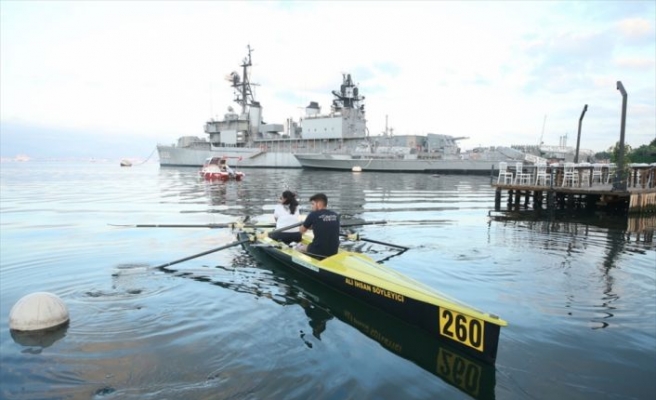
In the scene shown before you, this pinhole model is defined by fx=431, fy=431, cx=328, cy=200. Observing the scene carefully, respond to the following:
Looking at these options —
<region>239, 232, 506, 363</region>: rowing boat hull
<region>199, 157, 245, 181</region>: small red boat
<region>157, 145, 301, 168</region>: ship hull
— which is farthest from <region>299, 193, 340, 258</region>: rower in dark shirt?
<region>157, 145, 301, 168</region>: ship hull

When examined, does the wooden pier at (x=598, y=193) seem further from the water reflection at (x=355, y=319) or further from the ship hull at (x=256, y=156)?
the ship hull at (x=256, y=156)

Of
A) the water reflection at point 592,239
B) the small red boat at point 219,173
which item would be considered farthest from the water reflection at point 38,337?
the small red boat at point 219,173

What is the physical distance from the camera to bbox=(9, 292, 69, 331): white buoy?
21.1 feet

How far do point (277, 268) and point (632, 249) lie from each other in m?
10.4

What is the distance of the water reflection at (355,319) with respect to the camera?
5377 mm

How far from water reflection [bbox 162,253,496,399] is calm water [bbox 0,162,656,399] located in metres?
0.03

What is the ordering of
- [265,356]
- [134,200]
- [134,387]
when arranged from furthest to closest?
1. [134,200]
2. [265,356]
3. [134,387]

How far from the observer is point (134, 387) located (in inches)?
196

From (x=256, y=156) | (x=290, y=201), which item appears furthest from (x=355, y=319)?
(x=256, y=156)

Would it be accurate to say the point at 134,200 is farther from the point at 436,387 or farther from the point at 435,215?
the point at 436,387

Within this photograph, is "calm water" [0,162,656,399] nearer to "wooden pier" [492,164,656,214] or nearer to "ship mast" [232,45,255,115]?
"wooden pier" [492,164,656,214]

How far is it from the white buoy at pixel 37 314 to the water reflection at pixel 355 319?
9.85ft

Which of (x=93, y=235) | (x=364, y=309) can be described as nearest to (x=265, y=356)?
(x=364, y=309)

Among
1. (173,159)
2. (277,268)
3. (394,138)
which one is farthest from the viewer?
(173,159)
